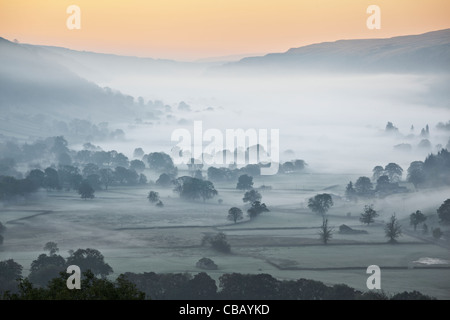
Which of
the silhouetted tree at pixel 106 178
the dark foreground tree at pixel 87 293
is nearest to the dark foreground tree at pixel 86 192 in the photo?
the silhouetted tree at pixel 106 178

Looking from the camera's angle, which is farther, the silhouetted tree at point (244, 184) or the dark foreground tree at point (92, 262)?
the silhouetted tree at point (244, 184)

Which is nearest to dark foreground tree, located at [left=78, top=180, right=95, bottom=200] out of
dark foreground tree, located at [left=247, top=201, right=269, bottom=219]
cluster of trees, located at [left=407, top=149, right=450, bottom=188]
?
dark foreground tree, located at [left=247, top=201, right=269, bottom=219]

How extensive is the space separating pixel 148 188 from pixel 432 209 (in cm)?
7062

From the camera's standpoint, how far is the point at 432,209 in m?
125

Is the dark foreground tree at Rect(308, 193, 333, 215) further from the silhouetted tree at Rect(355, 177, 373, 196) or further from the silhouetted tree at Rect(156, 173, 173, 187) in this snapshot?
the silhouetted tree at Rect(156, 173, 173, 187)

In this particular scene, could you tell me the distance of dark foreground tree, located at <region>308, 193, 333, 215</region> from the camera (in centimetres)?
12862

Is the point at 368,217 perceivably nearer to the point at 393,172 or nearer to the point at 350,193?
the point at 350,193

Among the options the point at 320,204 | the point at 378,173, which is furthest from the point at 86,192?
the point at 378,173

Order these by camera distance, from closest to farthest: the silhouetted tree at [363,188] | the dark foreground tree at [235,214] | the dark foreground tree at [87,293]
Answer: the dark foreground tree at [87,293] → the dark foreground tree at [235,214] → the silhouetted tree at [363,188]

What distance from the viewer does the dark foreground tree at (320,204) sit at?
422 feet

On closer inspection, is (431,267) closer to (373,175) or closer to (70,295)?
(70,295)

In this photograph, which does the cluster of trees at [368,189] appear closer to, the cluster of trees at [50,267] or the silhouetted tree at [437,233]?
the silhouetted tree at [437,233]

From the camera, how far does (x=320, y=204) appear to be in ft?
426
